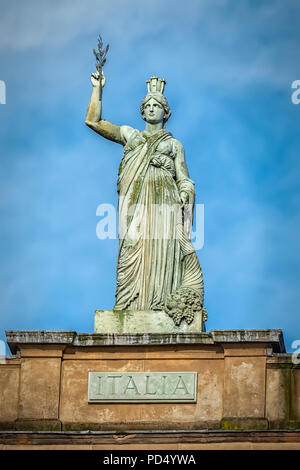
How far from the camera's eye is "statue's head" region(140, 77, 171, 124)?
36844 mm

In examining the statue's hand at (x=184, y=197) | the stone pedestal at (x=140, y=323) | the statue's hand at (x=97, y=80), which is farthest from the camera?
the statue's hand at (x=97, y=80)

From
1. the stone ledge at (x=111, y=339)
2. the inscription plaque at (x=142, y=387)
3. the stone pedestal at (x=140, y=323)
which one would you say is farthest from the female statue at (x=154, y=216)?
the inscription plaque at (x=142, y=387)

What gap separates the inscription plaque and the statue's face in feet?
18.1

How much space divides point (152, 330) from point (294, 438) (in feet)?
11.9

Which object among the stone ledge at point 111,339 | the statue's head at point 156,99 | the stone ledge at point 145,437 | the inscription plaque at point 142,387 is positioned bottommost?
the stone ledge at point 145,437

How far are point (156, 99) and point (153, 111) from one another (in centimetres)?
24

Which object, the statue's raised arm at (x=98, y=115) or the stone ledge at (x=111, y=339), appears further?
the statue's raised arm at (x=98, y=115)

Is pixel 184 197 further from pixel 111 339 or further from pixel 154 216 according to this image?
pixel 111 339

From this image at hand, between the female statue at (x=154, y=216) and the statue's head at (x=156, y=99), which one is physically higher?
the statue's head at (x=156, y=99)

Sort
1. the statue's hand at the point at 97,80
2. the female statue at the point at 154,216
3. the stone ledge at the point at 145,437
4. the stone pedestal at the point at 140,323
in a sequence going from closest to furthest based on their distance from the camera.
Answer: the stone ledge at the point at 145,437
the stone pedestal at the point at 140,323
the female statue at the point at 154,216
the statue's hand at the point at 97,80

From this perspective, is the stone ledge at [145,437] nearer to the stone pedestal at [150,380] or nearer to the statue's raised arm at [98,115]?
the stone pedestal at [150,380]

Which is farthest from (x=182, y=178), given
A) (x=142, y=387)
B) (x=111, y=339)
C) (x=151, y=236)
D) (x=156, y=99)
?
(x=142, y=387)

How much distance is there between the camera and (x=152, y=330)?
3472 centimetres

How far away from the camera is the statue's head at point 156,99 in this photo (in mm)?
36844
